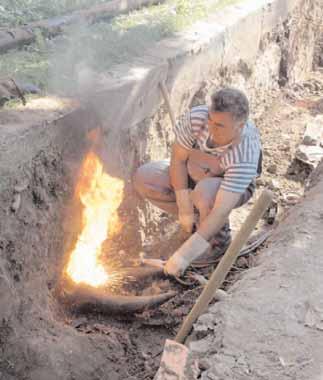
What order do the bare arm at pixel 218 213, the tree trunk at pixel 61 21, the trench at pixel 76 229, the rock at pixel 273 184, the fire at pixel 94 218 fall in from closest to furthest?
the trench at pixel 76 229 → the bare arm at pixel 218 213 → the fire at pixel 94 218 → the tree trunk at pixel 61 21 → the rock at pixel 273 184

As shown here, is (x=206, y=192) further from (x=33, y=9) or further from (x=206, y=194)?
(x=33, y=9)

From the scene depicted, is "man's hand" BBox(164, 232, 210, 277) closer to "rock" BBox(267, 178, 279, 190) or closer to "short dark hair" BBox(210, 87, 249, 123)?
"short dark hair" BBox(210, 87, 249, 123)

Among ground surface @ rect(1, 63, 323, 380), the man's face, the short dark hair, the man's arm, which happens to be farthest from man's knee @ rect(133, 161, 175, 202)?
the short dark hair

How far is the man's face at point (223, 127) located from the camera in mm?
3959

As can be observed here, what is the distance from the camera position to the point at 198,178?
475 cm

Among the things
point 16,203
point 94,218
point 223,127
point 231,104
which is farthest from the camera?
point 94,218

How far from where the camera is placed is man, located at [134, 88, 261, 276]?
13.2 ft

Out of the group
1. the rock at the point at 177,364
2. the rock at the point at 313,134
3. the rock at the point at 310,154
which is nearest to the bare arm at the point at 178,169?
the rock at the point at 177,364

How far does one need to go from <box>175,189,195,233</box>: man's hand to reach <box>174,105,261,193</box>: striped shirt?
1.32 ft

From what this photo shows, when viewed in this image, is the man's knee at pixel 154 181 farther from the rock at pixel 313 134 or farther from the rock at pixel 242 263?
the rock at pixel 313 134

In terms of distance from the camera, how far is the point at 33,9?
6207mm

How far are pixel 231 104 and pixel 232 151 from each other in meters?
0.46

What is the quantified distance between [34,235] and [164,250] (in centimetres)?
167

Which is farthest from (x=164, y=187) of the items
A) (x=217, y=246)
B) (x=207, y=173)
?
(x=217, y=246)
